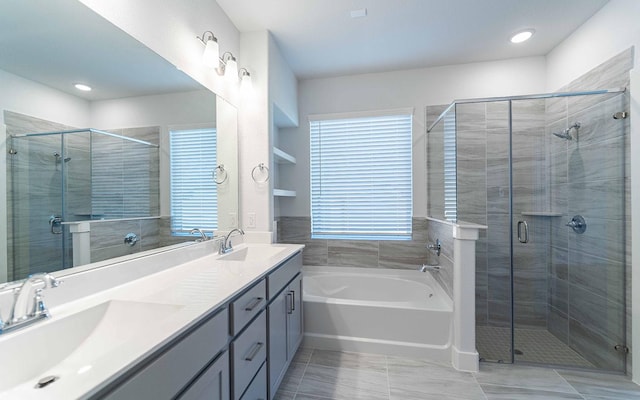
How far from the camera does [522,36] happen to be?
2318 mm

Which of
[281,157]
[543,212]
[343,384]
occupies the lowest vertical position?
[343,384]

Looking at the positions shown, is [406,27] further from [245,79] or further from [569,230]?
[569,230]

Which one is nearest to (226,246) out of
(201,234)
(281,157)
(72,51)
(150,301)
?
(201,234)

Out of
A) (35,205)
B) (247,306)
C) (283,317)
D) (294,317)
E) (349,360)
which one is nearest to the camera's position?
(35,205)

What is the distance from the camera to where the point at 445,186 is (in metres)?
2.50

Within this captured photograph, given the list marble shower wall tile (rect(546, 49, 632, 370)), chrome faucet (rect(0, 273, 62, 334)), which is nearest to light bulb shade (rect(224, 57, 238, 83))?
chrome faucet (rect(0, 273, 62, 334))

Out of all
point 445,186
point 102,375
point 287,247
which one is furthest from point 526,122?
point 102,375

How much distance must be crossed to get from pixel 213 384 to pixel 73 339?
0.46m

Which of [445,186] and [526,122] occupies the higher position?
[526,122]

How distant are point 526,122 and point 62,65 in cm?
323

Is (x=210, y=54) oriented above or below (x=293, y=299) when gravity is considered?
above

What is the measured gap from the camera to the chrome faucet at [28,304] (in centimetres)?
76

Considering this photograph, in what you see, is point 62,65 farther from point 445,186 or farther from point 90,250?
point 445,186

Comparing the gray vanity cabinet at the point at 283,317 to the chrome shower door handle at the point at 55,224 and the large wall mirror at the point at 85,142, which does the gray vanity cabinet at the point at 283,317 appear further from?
the chrome shower door handle at the point at 55,224
